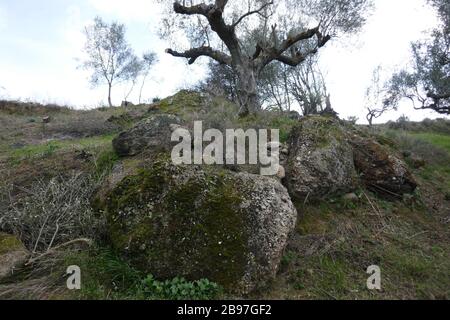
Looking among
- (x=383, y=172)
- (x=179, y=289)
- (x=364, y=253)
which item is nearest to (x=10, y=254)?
(x=179, y=289)

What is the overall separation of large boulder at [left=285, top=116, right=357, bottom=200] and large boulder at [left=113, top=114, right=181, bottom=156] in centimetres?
197

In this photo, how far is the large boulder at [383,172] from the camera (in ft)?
16.2

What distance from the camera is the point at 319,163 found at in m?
4.55

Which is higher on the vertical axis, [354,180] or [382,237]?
[354,180]

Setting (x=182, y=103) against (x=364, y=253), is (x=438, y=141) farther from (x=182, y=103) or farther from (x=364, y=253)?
(x=364, y=253)

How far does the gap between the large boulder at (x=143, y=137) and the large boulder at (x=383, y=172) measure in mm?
3080

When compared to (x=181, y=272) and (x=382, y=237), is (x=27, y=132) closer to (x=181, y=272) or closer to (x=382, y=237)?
(x=181, y=272)

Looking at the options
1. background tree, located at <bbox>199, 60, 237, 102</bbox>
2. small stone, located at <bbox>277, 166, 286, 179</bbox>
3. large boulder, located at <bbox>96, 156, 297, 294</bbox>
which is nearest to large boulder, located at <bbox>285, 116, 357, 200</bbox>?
small stone, located at <bbox>277, 166, 286, 179</bbox>

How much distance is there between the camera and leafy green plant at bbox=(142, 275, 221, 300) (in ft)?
9.16

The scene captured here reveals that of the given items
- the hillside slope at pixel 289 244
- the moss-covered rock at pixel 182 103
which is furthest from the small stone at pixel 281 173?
the moss-covered rock at pixel 182 103

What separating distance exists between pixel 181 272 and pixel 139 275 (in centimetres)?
A: 38

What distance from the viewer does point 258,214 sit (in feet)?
10.6

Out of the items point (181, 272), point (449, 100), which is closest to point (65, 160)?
point (181, 272)

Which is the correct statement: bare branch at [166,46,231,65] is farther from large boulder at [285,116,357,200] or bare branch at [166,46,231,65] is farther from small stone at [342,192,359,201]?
small stone at [342,192,359,201]
